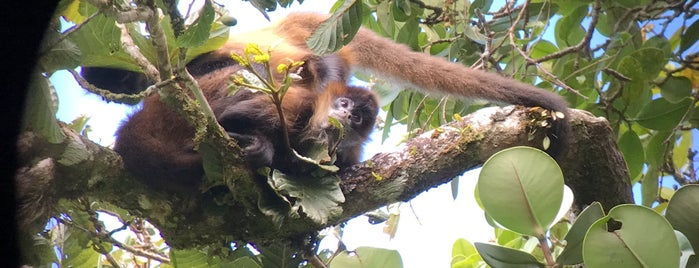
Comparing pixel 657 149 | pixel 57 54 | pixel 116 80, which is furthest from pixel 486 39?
pixel 57 54

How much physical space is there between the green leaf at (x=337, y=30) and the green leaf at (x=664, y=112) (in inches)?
67.6

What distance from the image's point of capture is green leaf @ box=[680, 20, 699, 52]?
12.3 feet

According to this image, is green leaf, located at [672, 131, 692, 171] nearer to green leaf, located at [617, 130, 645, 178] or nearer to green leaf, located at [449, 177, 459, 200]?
green leaf, located at [617, 130, 645, 178]

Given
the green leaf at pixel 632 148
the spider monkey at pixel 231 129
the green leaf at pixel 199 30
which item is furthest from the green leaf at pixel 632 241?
the green leaf at pixel 632 148

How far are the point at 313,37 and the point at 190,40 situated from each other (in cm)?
56

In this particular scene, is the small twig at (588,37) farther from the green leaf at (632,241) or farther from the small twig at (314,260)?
the green leaf at (632,241)

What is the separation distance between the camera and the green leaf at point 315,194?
2.36 meters

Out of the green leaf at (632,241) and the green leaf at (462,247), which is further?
the green leaf at (462,247)

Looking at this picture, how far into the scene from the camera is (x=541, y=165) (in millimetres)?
2070

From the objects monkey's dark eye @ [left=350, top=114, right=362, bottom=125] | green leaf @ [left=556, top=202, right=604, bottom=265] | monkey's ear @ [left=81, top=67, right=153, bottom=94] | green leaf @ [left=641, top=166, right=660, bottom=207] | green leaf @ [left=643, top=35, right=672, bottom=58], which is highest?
green leaf @ [left=556, top=202, right=604, bottom=265]

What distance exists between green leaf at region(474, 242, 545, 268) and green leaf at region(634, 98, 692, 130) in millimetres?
1779

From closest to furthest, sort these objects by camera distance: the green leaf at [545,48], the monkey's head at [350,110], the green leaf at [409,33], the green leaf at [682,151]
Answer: the monkey's head at [350,110], the green leaf at [409,33], the green leaf at [545,48], the green leaf at [682,151]

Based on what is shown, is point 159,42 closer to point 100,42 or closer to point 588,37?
point 100,42

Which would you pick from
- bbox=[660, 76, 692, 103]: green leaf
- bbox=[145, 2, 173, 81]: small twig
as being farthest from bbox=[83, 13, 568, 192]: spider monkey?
bbox=[660, 76, 692, 103]: green leaf
